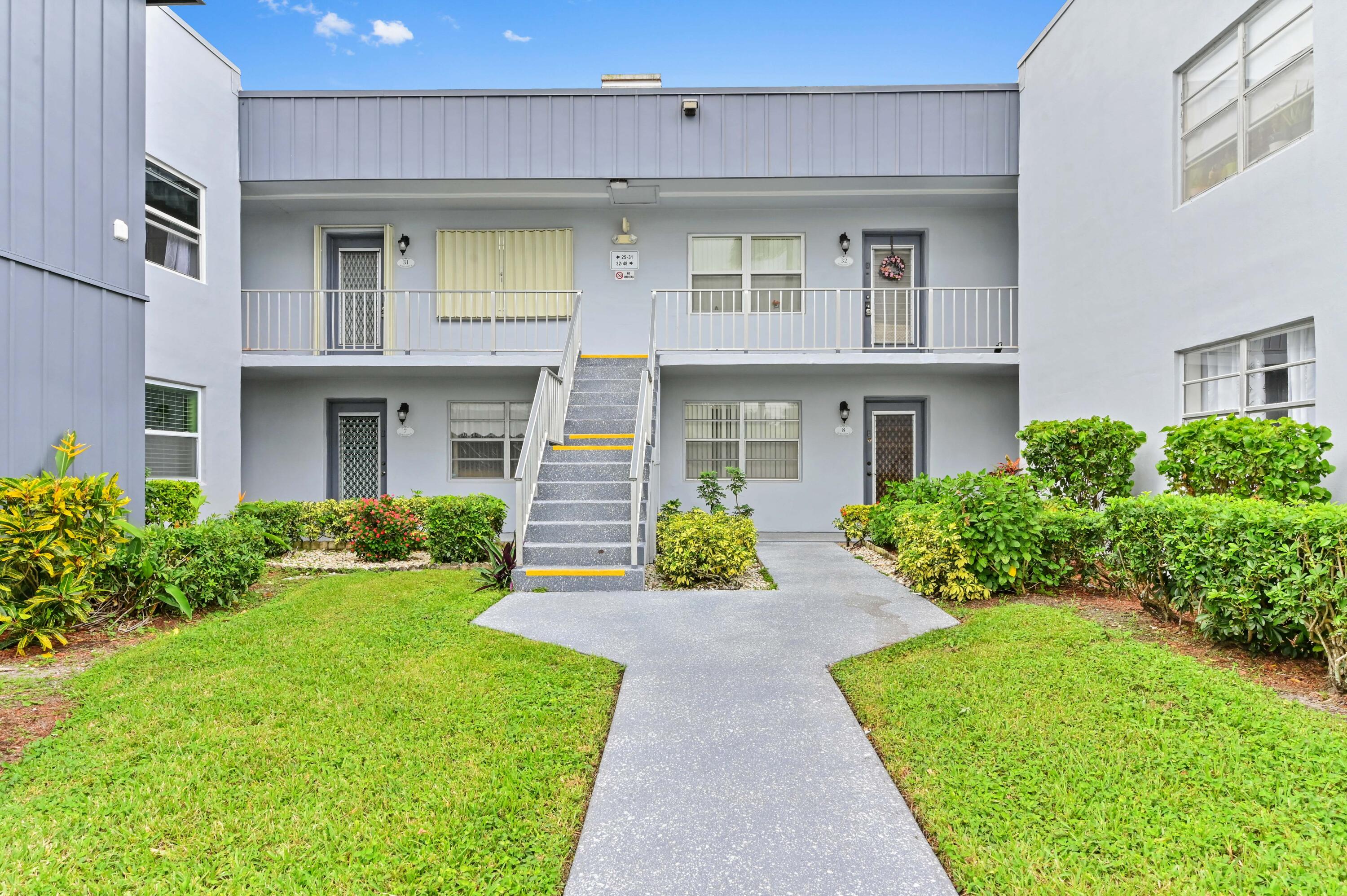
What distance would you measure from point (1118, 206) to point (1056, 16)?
9.95ft

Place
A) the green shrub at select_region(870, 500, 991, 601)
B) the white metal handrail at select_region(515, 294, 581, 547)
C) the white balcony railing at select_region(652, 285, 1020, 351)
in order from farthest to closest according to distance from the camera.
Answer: the white balcony railing at select_region(652, 285, 1020, 351) < the white metal handrail at select_region(515, 294, 581, 547) < the green shrub at select_region(870, 500, 991, 601)

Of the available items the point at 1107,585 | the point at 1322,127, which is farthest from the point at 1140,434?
the point at 1322,127

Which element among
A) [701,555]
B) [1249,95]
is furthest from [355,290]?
[1249,95]

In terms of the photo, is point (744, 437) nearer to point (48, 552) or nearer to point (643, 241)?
point (643, 241)

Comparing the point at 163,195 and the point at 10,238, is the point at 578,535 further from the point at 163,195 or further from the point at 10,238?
the point at 163,195

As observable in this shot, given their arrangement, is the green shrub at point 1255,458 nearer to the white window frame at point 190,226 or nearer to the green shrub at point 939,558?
the green shrub at point 939,558

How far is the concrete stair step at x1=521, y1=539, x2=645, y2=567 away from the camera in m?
6.67

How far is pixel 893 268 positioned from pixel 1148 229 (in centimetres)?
419

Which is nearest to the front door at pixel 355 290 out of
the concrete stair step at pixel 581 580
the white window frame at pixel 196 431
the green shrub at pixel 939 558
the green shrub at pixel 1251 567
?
the white window frame at pixel 196 431

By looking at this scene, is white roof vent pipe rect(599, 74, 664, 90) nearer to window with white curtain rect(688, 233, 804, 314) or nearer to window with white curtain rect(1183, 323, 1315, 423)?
window with white curtain rect(688, 233, 804, 314)

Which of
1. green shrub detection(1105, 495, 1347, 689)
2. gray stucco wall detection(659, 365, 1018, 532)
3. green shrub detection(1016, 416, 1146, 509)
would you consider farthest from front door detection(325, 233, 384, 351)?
green shrub detection(1105, 495, 1347, 689)

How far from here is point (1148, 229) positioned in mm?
6805

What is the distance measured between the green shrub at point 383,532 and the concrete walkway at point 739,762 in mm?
3071

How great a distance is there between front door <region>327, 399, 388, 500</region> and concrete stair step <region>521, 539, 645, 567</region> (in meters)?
5.23
